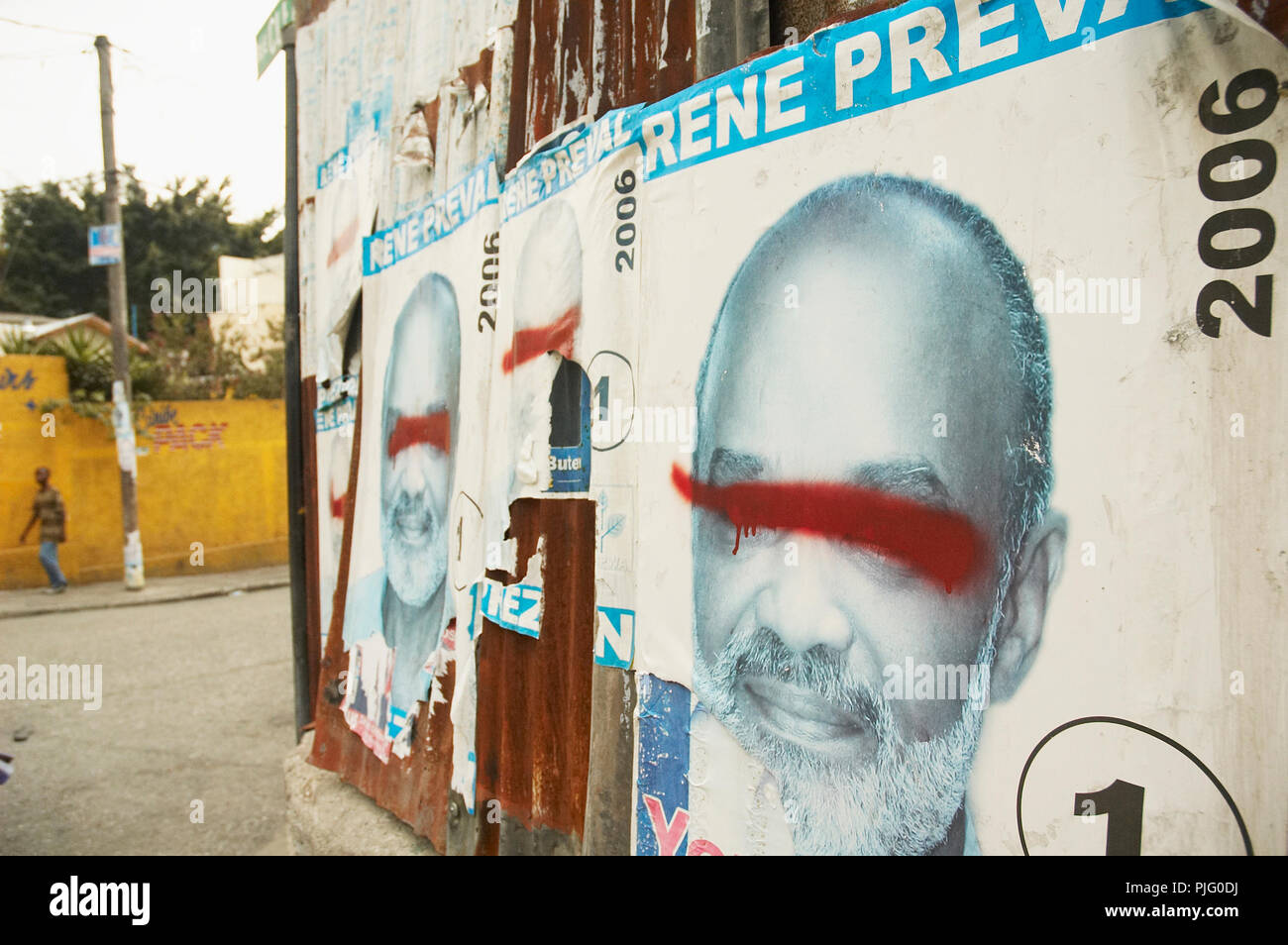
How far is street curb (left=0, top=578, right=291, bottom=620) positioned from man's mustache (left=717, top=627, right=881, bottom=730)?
976 cm

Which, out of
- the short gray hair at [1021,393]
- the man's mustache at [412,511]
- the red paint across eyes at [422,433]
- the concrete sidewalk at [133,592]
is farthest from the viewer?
the concrete sidewalk at [133,592]

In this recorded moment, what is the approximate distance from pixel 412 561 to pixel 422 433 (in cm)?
49

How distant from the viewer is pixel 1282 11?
106 cm

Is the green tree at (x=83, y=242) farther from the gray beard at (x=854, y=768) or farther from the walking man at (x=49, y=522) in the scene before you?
the gray beard at (x=854, y=768)

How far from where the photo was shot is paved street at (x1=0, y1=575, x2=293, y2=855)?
416 cm

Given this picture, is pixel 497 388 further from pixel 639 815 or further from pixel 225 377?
pixel 225 377

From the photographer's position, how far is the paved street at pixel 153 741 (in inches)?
164

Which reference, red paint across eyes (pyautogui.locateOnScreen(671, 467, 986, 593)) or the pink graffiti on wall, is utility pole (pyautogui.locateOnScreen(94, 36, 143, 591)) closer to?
the pink graffiti on wall

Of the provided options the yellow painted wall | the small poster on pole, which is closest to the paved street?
the yellow painted wall

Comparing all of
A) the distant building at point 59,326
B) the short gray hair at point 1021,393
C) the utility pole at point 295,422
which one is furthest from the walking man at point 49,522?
the short gray hair at point 1021,393

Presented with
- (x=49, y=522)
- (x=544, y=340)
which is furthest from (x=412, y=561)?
(x=49, y=522)

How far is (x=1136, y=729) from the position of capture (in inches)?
45.4

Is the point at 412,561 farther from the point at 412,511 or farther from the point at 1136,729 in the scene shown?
the point at 1136,729

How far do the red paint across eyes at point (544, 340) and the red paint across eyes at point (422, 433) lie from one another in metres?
0.60
